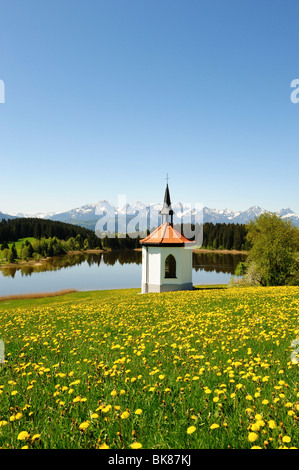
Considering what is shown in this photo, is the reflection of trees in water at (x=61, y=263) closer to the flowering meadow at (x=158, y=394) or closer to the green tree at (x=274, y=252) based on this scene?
the green tree at (x=274, y=252)

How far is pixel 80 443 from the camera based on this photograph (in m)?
3.42

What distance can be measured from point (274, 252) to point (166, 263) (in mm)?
16884

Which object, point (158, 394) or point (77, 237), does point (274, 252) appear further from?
point (77, 237)

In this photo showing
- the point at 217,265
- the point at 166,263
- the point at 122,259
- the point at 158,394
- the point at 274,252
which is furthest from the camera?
the point at 122,259

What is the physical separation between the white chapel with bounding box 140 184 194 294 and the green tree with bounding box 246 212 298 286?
1197cm

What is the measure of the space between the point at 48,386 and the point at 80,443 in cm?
211

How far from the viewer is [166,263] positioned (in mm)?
36875

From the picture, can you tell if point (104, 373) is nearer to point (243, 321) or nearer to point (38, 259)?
point (243, 321)

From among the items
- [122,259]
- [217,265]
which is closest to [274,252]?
[217,265]

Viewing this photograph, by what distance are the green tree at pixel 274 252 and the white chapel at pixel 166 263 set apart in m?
12.0

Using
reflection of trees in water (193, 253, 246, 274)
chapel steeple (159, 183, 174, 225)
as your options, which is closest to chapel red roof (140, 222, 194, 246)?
chapel steeple (159, 183, 174, 225)

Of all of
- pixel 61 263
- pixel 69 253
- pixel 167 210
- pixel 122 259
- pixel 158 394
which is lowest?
pixel 61 263

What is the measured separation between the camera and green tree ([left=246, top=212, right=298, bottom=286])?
39.8m
